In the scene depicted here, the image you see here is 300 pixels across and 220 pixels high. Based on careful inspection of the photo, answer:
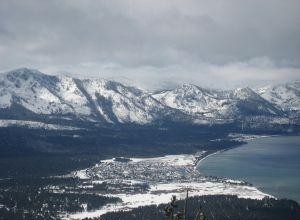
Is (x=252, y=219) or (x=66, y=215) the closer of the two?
(x=252, y=219)

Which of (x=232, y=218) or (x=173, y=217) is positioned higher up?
(x=173, y=217)

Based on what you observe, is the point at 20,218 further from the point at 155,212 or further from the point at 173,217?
the point at 173,217

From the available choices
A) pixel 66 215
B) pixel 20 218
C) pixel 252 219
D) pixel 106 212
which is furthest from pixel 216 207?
pixel 20 218

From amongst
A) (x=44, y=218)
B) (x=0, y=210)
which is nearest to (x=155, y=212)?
(x=44, y=218)

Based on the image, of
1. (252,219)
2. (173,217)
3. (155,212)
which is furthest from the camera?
(155,212)

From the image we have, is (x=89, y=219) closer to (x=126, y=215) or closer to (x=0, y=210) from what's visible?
(x=126, y=215)

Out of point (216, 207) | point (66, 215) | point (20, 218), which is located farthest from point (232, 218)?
point (20, 218)

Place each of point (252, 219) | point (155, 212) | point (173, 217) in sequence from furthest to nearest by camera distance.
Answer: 1. point (155, 212)
2. point (252, 219)
3. point (173, 217)

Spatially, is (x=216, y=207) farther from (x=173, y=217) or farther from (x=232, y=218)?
(x=173, y=217)

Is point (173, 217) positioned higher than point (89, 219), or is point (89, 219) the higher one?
point (173, 217)
